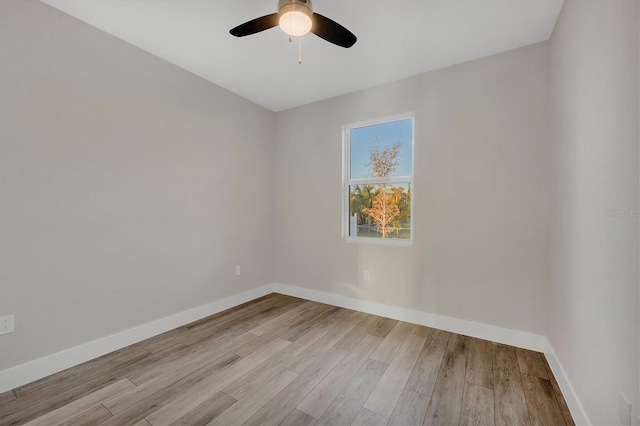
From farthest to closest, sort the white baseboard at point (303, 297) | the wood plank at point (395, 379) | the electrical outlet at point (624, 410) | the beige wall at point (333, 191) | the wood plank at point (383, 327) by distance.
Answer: the wood plank at point (383, 327) < the white baseboard at point (303, 297) < the wood plank at point (395, 379) < the beige wall at point (333, 191) < the electrical outlet at point (624, 410)

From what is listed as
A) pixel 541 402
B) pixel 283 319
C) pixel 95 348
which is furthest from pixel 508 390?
pixel 95 348

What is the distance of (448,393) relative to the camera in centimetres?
177

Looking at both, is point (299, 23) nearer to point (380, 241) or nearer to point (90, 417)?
point (380, 241)

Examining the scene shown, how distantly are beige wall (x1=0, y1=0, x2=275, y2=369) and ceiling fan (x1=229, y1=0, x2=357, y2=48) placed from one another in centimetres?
137

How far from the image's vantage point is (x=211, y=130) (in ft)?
10.2

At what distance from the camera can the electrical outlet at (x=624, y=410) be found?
1.02 m

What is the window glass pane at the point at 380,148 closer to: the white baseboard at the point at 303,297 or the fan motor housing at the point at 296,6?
the white baseboard at the point at 303,297

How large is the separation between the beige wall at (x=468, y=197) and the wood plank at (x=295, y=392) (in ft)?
3.73

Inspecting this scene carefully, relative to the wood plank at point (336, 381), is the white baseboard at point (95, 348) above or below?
above

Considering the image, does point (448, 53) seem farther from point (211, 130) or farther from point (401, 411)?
point (401, 411)

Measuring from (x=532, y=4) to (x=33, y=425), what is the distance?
4.13 metres

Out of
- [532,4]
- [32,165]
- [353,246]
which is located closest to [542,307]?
[353,246]

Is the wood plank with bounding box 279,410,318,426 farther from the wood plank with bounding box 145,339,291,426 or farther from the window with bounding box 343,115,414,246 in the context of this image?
the window with bounding box 343,115,414,246

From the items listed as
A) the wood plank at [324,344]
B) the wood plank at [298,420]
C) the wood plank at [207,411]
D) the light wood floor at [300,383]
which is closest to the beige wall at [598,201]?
the light wood floor at [300,383]
